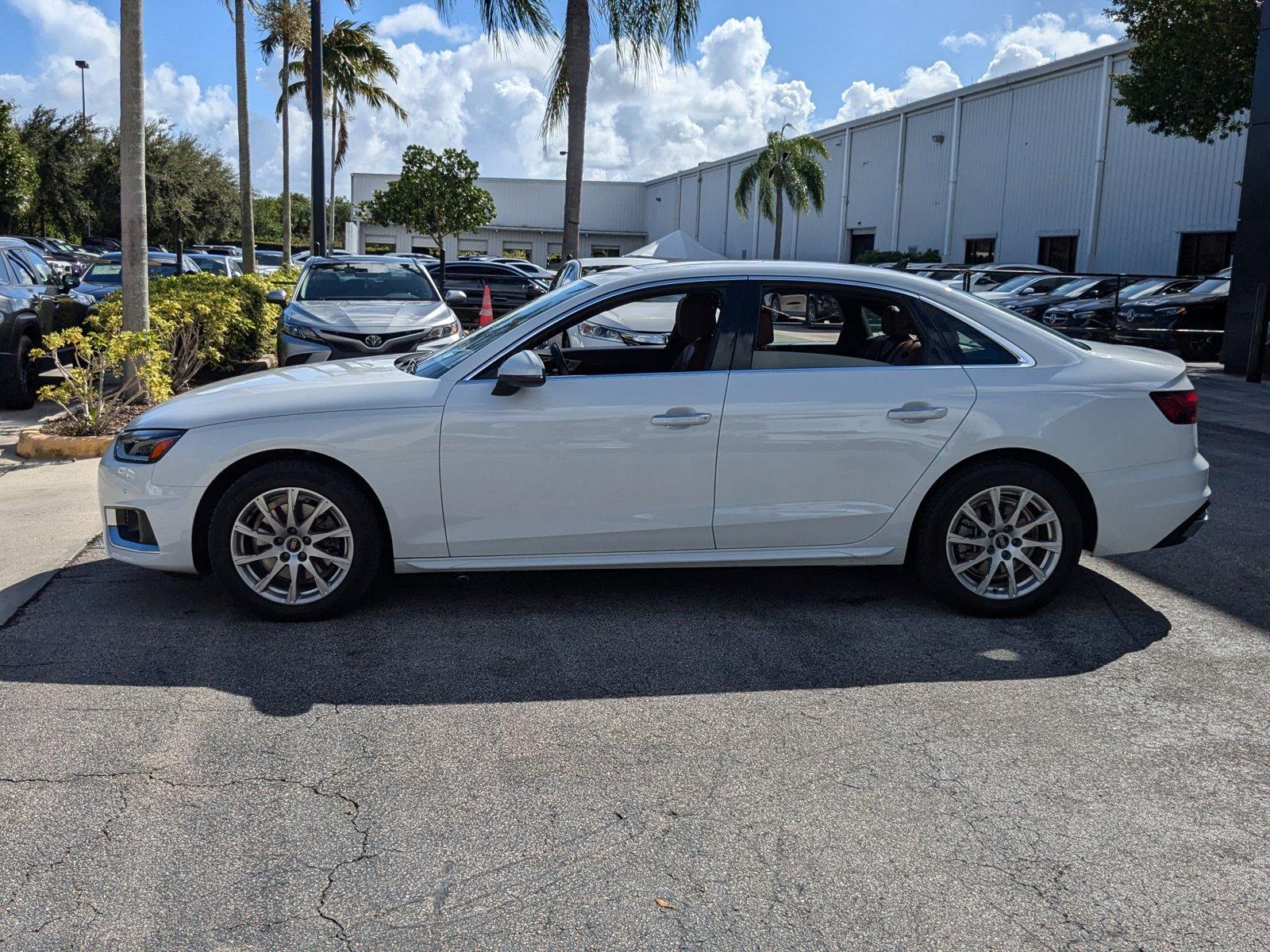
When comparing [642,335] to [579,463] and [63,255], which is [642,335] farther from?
[63,255]

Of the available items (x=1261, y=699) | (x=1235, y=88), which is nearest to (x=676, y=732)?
(x=1261, y=699)

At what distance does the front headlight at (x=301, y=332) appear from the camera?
473 inches

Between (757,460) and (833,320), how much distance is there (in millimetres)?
975

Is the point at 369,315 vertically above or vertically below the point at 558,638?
above

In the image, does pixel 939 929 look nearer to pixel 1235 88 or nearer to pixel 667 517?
pixel 667 517

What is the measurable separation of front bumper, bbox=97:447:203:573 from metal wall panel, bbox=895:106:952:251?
37440 mm

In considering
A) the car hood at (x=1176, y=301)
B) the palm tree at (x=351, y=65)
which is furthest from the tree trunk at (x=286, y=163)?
the car hood at (x=1176, y=301)

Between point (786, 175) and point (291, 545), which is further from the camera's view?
point (786, 175)

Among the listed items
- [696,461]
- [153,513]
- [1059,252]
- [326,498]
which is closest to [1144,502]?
[696,461]

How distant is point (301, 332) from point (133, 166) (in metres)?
2.32

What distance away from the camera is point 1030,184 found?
35.0 metres

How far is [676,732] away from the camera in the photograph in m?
4.15

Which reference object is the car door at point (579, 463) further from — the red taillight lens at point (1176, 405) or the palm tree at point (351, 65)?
the palm tree at point (351, 65)

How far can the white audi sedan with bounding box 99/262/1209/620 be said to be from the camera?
201 inches
